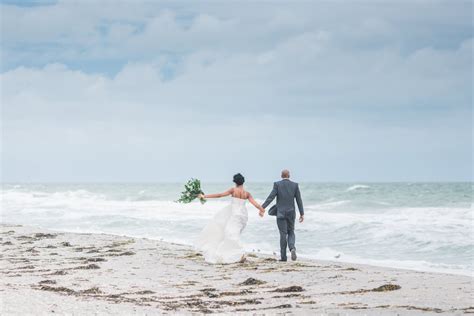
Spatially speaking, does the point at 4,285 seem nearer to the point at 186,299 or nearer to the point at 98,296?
the point at 98,296

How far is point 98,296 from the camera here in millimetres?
9969

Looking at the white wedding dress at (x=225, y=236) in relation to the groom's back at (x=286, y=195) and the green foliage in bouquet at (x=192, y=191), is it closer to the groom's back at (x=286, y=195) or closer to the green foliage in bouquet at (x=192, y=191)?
the green foliage in bouquet at (x=192, y=191)

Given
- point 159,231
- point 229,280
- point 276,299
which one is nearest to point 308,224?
point 159,231

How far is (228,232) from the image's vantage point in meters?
15.2

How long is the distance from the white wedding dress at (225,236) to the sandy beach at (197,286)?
0.36 m

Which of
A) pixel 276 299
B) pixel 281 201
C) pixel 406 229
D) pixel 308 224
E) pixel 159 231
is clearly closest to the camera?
pixel 276 299

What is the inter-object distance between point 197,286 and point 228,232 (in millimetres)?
3719

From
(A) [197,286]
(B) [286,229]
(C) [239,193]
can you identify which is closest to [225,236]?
(C) [239,193]

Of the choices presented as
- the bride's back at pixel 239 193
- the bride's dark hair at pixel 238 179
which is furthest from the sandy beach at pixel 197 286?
the bride's dark hair at pixel 238 179

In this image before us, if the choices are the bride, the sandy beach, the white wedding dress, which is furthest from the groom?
the white wedding dress

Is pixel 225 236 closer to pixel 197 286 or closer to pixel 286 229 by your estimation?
pixel 286 229

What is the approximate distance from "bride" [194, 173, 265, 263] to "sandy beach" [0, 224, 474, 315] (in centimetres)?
37

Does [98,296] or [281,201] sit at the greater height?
[281,201]

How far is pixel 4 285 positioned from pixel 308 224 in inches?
791
